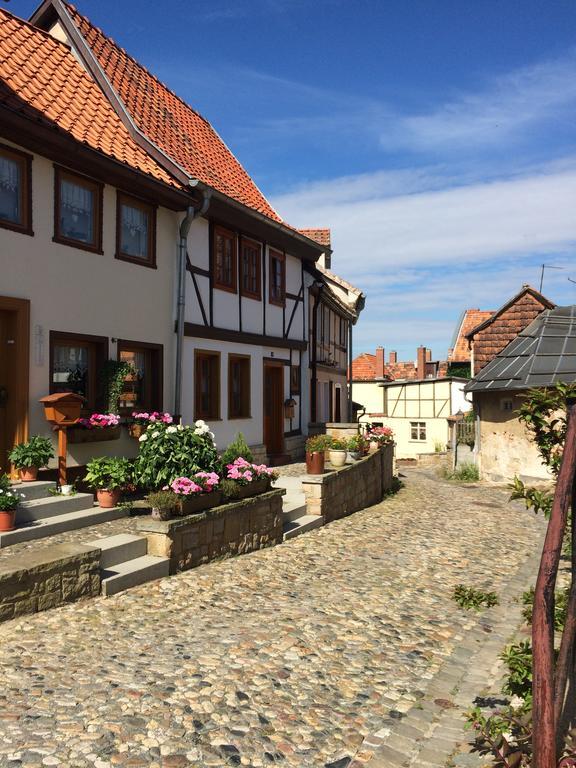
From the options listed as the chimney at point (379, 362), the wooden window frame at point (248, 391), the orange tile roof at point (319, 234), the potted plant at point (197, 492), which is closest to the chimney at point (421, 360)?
the chimney at point (379, 362)

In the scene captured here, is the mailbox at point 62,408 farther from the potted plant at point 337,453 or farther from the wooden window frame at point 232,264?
the potted plant at point 337,453

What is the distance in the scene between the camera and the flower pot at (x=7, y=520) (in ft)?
23.2

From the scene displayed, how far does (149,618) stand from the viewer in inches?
Answer: 239

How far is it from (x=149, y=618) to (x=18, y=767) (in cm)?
257

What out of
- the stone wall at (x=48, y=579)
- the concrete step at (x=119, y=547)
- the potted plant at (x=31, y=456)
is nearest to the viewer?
the stone wall at (x=48, y=579)

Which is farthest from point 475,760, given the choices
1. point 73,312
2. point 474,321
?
point 474,321

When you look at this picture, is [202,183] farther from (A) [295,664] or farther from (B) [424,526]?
(A) [295,664]

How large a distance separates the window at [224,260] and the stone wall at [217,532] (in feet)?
17.4

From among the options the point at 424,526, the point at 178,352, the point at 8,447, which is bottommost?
the point at 424,526

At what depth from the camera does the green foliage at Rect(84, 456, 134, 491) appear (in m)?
8.92

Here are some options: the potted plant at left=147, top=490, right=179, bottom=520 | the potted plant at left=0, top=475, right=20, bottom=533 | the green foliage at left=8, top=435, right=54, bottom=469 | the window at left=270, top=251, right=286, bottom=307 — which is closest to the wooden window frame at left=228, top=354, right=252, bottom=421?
the window at left=270, top=251, right=286, bottom=307

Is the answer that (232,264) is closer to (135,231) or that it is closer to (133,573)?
(135,231)

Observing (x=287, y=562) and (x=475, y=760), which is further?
(x=287, y=562)

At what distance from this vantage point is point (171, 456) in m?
8.73
